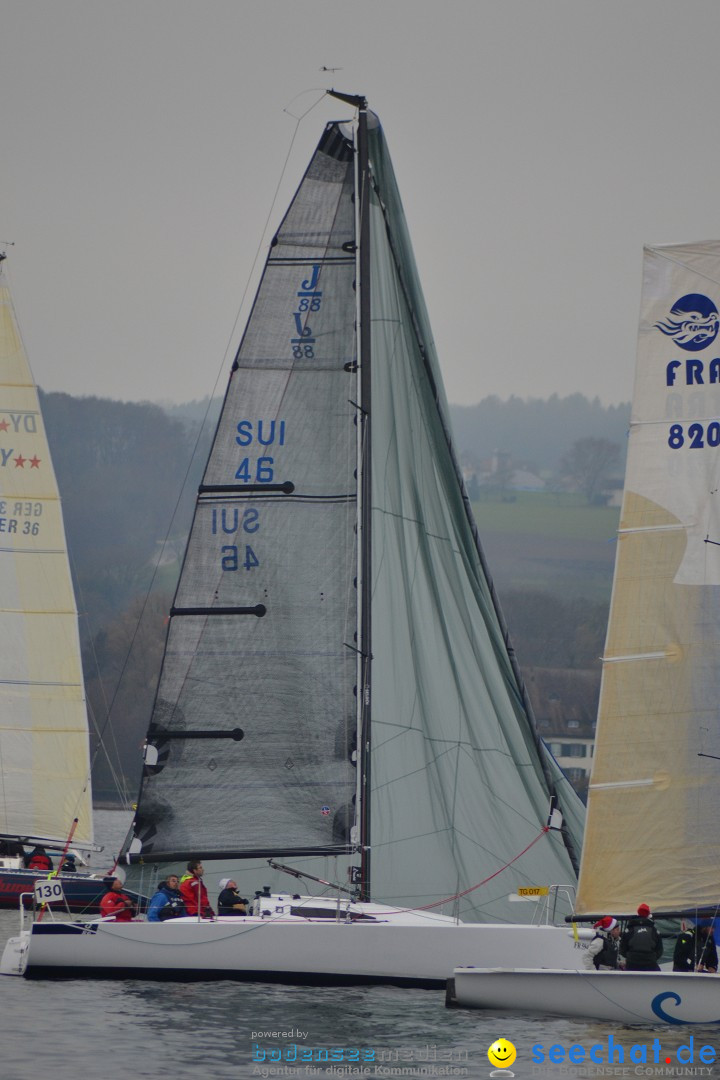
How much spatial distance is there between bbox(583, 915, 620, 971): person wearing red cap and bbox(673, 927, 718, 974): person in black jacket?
2.13 ft

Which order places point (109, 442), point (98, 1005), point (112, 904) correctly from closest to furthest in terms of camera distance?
point (98, 1005) < point (112, 904) < point (109, 442)

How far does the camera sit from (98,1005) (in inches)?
741

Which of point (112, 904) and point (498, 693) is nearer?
point (112, 904)

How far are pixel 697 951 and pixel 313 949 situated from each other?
405cm

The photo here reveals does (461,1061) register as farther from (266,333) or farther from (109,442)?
(109,442)

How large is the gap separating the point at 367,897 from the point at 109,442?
129657mm

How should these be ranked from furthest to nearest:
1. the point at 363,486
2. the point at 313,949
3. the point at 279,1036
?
1. the point at 363,486
2. the point at 313,949
3. the point at 279,1036

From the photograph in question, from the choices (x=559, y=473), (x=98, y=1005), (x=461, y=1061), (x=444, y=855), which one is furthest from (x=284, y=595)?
(x=559, y=473)

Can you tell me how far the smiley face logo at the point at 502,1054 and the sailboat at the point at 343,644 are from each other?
3623mm

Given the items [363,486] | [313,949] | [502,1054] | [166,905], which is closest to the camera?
[502,1054]

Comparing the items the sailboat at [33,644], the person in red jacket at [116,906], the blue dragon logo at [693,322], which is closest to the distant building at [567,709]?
the sailboat at [33,644]

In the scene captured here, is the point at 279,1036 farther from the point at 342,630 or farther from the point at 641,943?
the point at 342,630

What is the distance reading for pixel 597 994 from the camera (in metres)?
18.0

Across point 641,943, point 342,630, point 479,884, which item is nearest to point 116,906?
point 342,630
